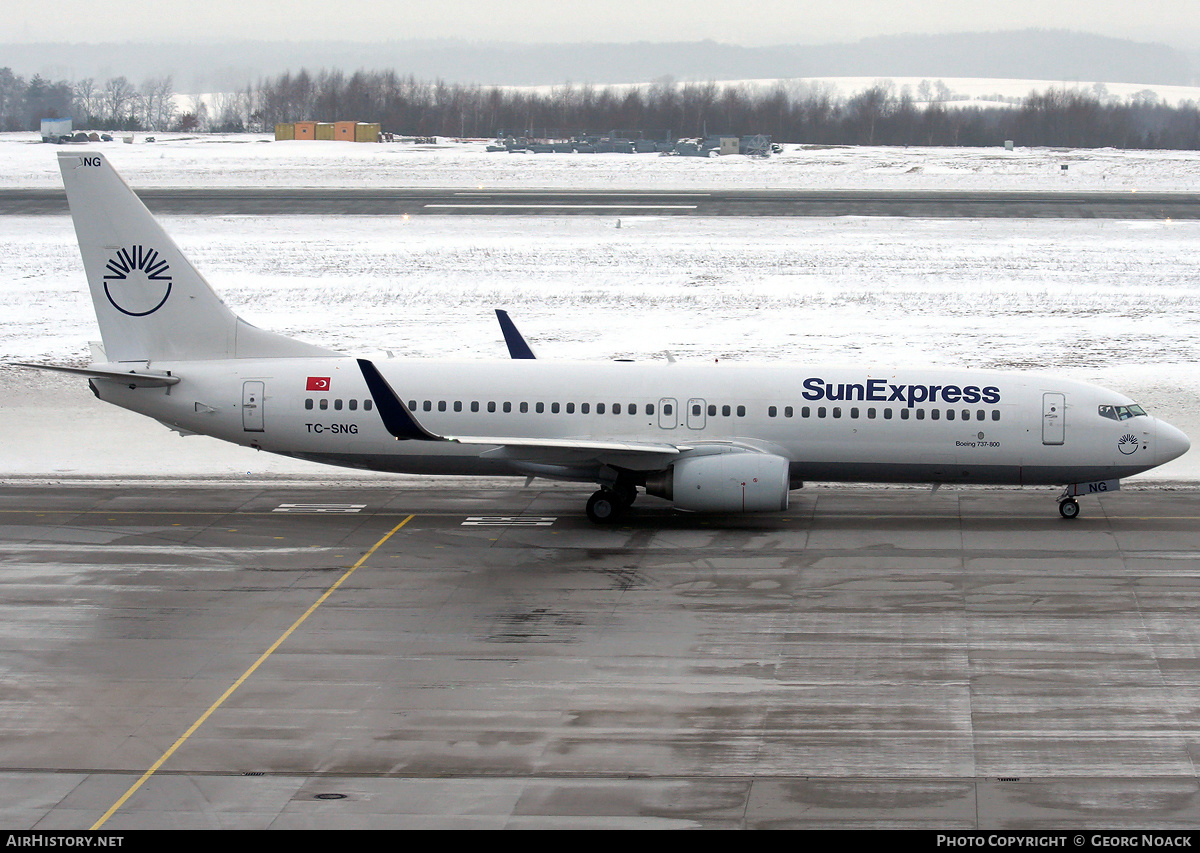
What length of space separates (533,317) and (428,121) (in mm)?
113880

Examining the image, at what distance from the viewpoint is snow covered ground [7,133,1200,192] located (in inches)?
3531

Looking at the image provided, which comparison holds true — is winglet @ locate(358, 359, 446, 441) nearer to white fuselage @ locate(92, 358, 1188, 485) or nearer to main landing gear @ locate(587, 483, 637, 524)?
white fuselage @ locate(92, 358, 1188, 485)

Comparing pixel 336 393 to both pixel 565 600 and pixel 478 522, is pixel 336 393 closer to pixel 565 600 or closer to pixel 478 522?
pixel 478 522

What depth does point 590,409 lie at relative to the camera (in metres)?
30.7

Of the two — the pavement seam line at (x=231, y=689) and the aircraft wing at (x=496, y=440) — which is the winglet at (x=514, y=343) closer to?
the aircraft wing at (x=496, y=440)

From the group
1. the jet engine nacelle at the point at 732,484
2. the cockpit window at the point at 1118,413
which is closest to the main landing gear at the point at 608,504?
the jet engine nacelle at the point at 732,484

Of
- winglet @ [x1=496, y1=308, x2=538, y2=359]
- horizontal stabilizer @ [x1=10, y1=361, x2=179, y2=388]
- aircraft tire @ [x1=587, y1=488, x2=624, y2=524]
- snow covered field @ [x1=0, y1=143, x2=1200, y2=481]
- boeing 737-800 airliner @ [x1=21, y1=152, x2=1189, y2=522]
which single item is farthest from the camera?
snow covered field @ [x1=0, y1=143, x2=1200, y2=481]

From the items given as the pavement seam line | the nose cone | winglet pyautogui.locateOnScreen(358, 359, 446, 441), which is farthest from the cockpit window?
the pavement seam line

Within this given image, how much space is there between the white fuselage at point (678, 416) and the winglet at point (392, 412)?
2606 mm

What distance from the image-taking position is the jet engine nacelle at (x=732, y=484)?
28.9 meters

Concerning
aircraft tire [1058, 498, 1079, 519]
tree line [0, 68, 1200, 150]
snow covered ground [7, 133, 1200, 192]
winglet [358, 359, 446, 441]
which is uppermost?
tree line [0, 68, 1200, 150]

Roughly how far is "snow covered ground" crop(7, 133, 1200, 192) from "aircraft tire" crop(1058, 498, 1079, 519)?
5891 cm

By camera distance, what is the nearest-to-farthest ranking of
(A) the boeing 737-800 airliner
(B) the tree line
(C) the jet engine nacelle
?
1. (C) the jet engine nacelle
2. (A) the boeing 737-800 airliner
3. (B) the tree line

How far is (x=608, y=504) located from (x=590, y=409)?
226 cm
